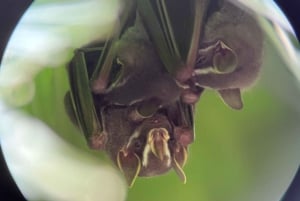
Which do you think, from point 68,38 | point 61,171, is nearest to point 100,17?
point 68,38

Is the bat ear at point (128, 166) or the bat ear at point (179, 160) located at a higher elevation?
the bat ear at point (128, 166)

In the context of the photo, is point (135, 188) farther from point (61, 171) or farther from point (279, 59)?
point (279, 59)

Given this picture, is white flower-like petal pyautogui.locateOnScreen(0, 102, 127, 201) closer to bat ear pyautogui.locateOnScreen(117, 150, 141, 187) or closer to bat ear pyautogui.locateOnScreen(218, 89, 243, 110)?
bat ear pyautogui.locateOnScreen(117, 150, 141, 187)

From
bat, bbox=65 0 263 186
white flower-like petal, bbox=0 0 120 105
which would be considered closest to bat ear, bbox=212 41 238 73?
bat, bbox=65 0 263 186

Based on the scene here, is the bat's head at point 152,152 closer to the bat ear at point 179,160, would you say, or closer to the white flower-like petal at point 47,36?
the bat ear at point 179,160

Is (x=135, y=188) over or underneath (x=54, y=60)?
underneath

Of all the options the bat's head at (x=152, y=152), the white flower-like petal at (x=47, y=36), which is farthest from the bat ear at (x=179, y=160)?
the white flower-like petal at (x=47, y=36)

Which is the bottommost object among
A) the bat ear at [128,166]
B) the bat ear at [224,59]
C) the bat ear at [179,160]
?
the bat ear at [179,160]

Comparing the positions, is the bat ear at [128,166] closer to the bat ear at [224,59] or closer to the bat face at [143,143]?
the bat face at [143,143]
